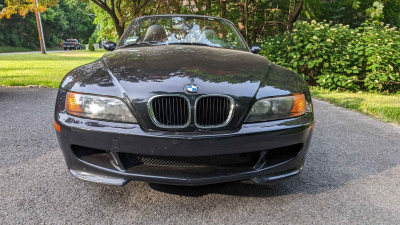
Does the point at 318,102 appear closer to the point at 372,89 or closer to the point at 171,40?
the point at 372,89

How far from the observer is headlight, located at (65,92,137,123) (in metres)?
2.03

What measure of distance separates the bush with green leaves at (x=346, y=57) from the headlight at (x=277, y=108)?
19.0 feet

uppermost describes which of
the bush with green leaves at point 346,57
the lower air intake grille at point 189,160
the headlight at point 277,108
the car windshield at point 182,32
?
the car windshield at point 182,32

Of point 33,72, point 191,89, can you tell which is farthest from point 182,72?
point 33,72

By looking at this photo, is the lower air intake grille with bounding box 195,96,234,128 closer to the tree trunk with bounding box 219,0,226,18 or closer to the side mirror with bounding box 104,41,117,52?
the side mirror with bounding box 104,41,117,52

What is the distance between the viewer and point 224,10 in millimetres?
12078

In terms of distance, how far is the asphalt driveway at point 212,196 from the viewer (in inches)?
82.4

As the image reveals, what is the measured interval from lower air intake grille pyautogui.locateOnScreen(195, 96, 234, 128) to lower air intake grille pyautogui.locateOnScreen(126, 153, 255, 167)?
0.82 ft

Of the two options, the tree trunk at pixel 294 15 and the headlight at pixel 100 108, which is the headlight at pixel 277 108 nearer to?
the headlight at pixel 100 108

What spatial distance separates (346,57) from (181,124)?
6.72 m

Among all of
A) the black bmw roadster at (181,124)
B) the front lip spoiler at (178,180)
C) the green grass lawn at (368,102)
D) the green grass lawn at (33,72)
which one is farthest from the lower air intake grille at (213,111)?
the green grass lawn at (33,72)

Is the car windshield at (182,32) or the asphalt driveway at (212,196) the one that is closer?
the asphalt driveway at (212,196)

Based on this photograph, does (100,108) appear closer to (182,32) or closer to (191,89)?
(191,89)

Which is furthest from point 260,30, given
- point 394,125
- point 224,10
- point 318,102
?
point 394,125
